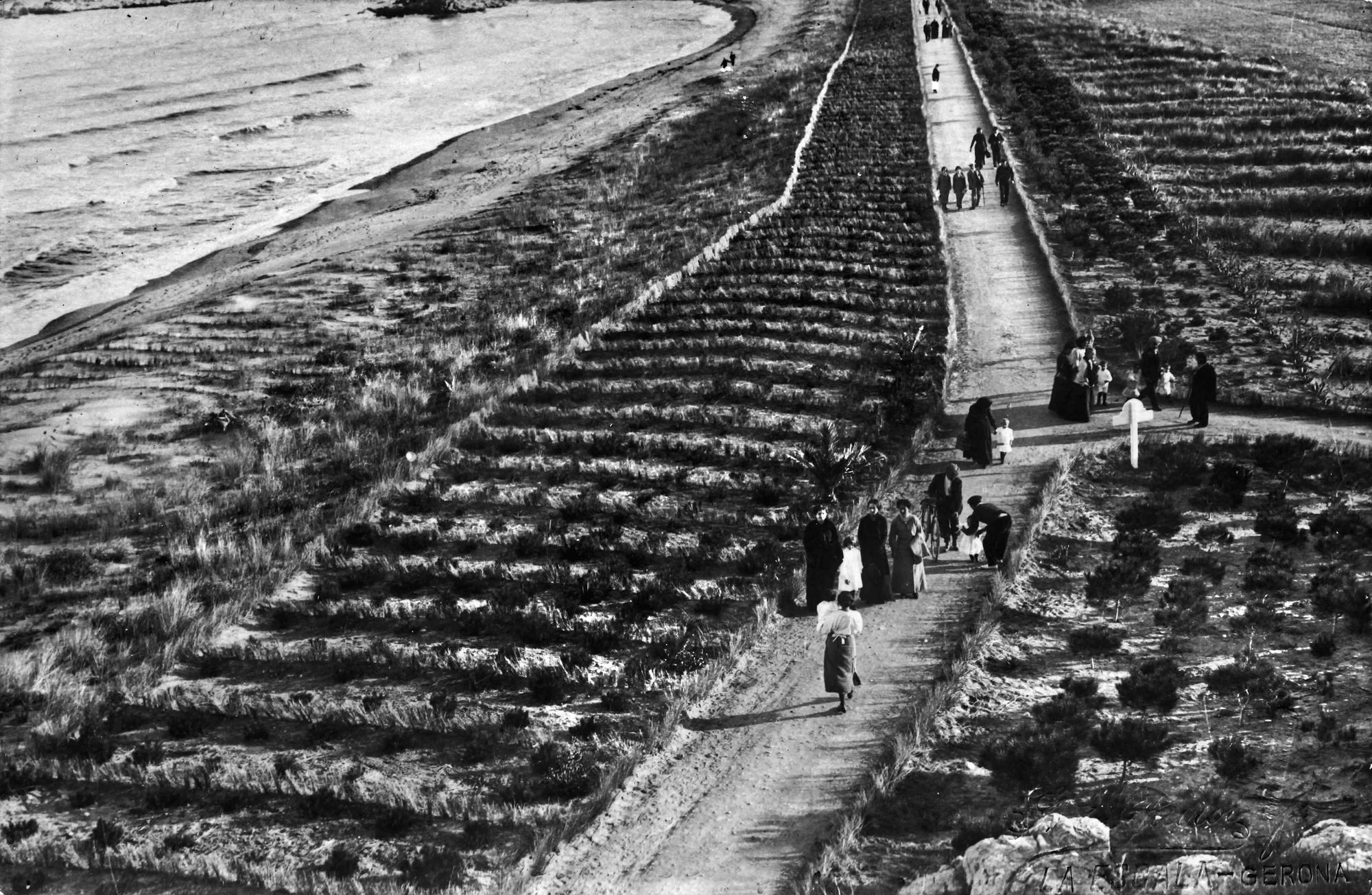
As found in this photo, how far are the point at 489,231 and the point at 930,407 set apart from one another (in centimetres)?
2339

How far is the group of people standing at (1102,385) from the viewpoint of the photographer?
21.0 meters

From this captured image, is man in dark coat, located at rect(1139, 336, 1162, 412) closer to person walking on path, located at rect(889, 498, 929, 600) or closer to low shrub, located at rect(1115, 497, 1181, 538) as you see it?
low shrub, located at rect(1115, 497, 1181, 538)

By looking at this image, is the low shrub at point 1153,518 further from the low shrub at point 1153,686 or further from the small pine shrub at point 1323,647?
the low shrub at point 1153,686

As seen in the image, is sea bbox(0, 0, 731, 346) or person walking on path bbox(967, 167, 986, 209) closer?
person walking on path bbox(967, 167, 986, 209)

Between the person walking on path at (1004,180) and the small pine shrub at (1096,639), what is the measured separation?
2217cm

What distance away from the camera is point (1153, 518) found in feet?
60.2

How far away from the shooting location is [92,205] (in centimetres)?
4866

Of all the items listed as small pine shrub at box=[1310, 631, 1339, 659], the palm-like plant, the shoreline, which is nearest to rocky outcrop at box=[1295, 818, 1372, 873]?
small pine shrub at box=[1310, 631, 1339, 659]

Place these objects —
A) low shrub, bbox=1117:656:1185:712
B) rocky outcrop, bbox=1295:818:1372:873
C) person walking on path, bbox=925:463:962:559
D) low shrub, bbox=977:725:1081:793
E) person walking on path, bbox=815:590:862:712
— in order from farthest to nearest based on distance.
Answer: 1. person walking on path, bbox=925:463:962:559
2. person walking on path, bbox=815:590:862:712
3. low shrub, bbox=1117:656:1185:712
4. low shrub, bbox=977:725:1081:793
5. rocky outcrop, bbox=1295:818:1372:873

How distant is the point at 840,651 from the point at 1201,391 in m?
10.2

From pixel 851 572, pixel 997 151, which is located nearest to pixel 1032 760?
pixel 851 572

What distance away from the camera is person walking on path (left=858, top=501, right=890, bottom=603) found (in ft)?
53.3

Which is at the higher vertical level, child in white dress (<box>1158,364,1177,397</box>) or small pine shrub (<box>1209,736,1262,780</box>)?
child in white dress (<box>1158,364,1177,397</box>)

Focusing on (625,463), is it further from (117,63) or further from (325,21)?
(325,21)
